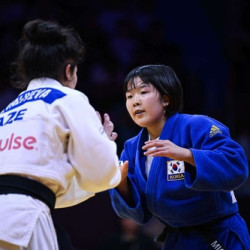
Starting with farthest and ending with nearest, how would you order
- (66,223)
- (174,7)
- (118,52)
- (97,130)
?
1. (174,7)
2. (118,52)
3. (66,223)
4. (97,130)

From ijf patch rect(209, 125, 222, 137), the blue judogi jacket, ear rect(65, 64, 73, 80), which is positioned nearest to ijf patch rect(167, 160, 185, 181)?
the blue judogi jacket

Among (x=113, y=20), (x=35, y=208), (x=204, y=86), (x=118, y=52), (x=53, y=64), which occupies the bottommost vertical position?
(x=35, y=208)

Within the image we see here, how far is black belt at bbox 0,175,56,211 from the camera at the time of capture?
2.65 metres

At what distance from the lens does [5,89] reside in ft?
23.6

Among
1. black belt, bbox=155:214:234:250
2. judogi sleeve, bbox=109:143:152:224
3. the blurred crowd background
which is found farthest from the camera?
the blurred crowd background

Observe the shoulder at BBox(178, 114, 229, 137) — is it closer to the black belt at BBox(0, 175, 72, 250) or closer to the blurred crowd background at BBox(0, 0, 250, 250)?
the black belt at BBox(0, 175, 72, 250)

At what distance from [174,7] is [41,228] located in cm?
636

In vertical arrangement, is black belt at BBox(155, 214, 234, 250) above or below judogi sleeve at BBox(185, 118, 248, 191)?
below

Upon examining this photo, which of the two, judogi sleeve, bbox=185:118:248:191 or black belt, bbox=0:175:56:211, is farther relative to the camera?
judogi sleeve, bbox=185:118:248:191

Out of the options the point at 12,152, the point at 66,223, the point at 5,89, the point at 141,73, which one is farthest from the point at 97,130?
the point at 5,89

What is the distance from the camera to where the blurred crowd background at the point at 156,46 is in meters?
7.13

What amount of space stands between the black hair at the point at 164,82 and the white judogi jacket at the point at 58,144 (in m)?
0.83

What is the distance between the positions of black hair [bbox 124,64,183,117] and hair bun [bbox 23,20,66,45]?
2.58 feet

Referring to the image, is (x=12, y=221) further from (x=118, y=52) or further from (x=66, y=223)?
(x=118, y=52)
